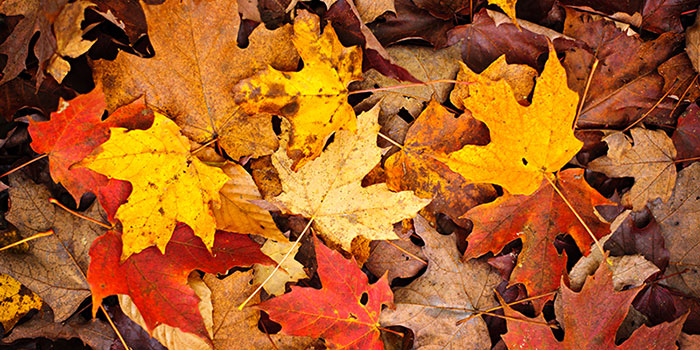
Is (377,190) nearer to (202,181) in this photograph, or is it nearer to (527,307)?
(202,181)

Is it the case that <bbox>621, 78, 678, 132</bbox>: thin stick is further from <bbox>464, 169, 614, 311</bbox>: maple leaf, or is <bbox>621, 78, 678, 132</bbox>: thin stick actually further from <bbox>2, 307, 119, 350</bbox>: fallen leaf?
<bbox>2, 307, 119, 350</bbox>: fallen leaf

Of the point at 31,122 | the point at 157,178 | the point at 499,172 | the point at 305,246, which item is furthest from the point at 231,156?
the point at 499,172

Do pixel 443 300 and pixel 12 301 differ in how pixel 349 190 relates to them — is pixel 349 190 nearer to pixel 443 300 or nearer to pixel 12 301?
pixel 443 300

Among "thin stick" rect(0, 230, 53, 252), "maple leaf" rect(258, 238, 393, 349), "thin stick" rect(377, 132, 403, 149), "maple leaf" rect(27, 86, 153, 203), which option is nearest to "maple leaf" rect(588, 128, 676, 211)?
"thin stick" rect(377, 132, 403, 149)

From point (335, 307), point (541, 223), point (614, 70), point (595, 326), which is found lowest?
point (595, 326)

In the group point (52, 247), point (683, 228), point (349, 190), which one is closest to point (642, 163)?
point (683, 228)

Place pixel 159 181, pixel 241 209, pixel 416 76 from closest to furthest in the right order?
pixel 159 181 → pixel 241 209 → pixel 416 76
